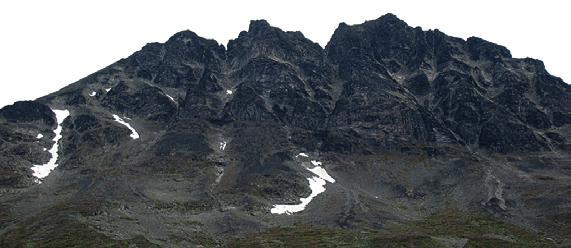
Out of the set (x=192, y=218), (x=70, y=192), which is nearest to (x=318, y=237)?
(x=192, y=218)

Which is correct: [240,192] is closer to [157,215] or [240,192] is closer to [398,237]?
[157,215]

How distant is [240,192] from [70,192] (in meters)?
53.9

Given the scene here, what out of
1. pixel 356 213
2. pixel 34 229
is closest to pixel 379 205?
pixel 356 213

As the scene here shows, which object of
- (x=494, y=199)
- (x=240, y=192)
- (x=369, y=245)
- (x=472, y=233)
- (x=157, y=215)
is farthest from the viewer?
(x=240, y=192)

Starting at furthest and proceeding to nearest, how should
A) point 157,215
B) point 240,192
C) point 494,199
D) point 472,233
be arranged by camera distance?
point 240,192 < point 494,199 < point 157,215 < point 472,233

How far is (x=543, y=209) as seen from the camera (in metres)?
165

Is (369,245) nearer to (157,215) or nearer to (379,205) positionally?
(379,205)

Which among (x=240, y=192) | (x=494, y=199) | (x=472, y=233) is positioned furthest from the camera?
(x=240, y=192)

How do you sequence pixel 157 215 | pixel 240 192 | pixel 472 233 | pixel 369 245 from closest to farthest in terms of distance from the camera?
1. pixel 369 245
2. pixel 472 233
3. pixel 157 215
4. pixel 240 192

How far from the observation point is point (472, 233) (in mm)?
145125

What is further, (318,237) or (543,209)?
(543,209)

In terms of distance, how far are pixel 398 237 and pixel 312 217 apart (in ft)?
111

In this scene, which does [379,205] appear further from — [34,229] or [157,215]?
[34,229]

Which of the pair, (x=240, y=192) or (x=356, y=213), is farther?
(x=240, y=192)
